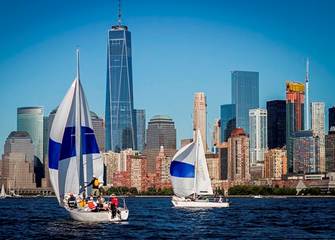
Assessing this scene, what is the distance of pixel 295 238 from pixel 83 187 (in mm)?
21955

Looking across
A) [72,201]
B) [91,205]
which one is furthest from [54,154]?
[91,205]

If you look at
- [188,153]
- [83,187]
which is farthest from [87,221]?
[188,153]

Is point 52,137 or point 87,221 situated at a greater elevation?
point 52,137

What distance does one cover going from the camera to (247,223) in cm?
8681

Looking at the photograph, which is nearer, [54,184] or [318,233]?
[318,233]

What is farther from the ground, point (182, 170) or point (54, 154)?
point (54, 154)

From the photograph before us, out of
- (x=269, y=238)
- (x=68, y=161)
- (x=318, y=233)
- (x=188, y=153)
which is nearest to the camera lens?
(x=269, y=238)

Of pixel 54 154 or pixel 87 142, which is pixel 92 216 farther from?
pixel 87 142

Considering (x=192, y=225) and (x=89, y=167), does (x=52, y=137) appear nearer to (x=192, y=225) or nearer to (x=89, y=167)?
(x=89, y=167)

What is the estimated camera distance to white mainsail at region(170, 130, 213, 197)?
135 meters

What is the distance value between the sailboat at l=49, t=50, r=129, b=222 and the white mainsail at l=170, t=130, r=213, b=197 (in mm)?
56676

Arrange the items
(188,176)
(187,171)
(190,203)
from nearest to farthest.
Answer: (190,203)
(187,171)
(188,176)

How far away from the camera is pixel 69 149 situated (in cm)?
7731

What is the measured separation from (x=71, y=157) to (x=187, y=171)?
2344 inches
